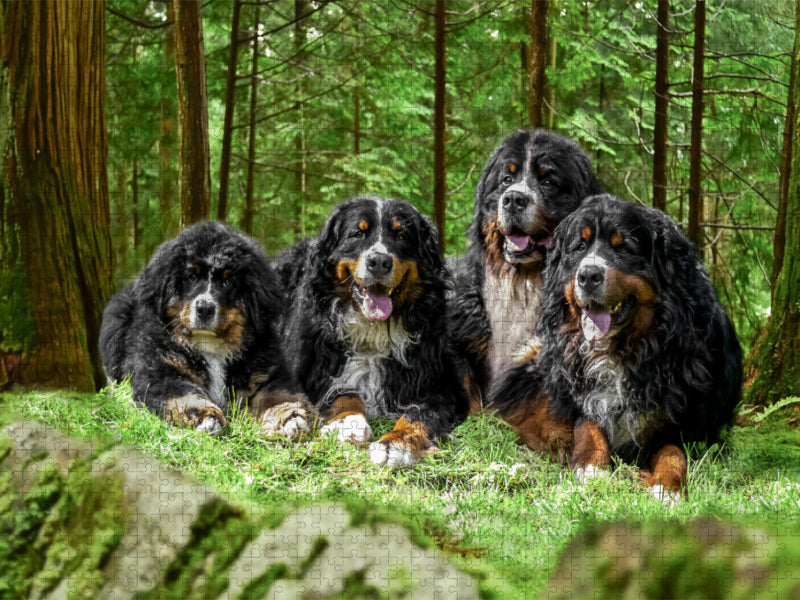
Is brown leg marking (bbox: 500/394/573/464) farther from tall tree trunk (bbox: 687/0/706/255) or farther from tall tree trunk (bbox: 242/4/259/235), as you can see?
tall tree trunk (bbox: 242/4/259/235)

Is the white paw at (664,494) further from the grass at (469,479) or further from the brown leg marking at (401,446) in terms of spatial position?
the brown leg marking at (401,446)

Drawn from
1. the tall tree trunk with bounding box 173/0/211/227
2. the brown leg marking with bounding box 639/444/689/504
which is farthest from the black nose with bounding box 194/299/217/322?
the tall tree trunk with bounding box 173/0/211/227

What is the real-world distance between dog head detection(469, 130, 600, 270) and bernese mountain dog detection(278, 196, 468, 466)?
538 mm

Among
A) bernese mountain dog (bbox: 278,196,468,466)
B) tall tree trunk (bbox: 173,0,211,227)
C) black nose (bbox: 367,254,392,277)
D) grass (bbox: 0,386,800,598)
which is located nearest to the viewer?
grass (bbox: 0,386,800,598)

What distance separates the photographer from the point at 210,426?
529 cm

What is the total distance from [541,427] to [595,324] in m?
1.02

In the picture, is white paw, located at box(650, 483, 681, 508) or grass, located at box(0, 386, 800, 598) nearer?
grass, located at box(0, 386, 800, 598)

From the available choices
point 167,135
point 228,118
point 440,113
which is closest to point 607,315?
point 440,113

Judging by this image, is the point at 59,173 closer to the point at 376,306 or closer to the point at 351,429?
the point at 376,306

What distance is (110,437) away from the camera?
4695 millimetres

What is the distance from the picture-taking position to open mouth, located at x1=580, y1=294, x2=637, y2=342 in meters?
5.15

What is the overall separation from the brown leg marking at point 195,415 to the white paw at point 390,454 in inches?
39.6

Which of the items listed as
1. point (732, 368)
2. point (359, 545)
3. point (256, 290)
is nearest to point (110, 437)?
point (256, 290)

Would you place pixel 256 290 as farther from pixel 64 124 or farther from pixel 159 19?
pixel 159 19
